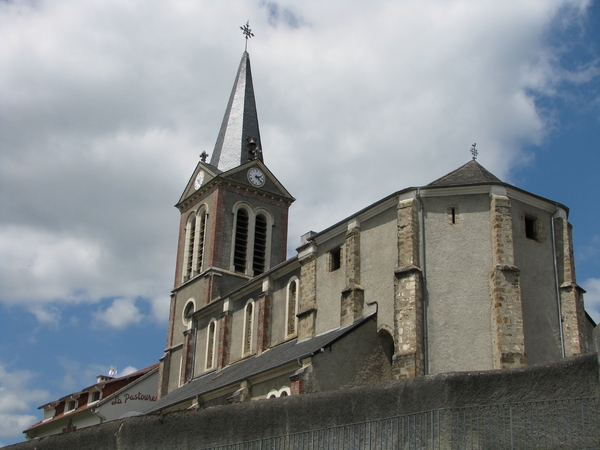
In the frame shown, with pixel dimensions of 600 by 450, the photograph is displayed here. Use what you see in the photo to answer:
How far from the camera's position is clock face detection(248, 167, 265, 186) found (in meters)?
48.4

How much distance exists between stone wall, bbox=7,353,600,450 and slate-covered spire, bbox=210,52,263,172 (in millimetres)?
36788

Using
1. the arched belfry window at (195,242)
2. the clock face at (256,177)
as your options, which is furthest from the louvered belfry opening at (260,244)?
the arched belfry window at (195,242)

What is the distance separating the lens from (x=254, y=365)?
3206 centimetres

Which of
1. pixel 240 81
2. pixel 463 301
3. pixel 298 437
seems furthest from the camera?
pixel 240 81

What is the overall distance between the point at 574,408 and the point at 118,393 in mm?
40790

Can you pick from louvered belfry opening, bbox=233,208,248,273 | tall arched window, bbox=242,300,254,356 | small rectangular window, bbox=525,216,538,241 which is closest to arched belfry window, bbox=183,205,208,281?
louvered belfry opening, bbox=233,208,248,273

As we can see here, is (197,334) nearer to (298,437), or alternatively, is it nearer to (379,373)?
(379,373)

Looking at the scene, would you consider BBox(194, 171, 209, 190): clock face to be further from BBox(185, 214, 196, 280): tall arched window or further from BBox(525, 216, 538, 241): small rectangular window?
BBox(525, 216, 538, 241): small rectangular window

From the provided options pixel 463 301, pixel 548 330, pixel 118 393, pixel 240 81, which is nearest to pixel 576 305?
pixel 548 330

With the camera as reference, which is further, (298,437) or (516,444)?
(298,437)

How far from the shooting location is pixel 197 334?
4234 centimetres

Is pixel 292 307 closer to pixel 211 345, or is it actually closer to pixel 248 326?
pixel 248 326

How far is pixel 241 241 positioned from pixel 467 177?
21.4m

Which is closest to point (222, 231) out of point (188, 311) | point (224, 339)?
point (188, 311)
